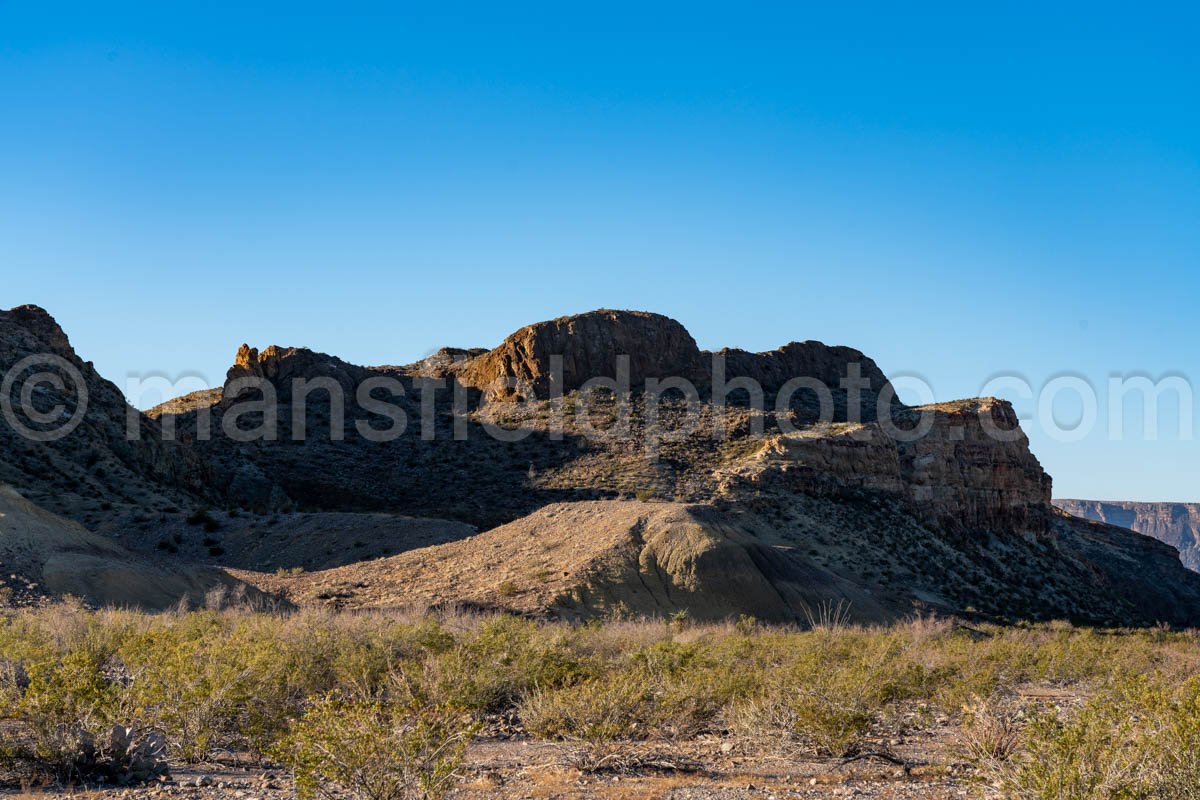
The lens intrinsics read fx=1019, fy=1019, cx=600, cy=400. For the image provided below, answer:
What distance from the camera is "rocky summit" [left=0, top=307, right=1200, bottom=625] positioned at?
117ft

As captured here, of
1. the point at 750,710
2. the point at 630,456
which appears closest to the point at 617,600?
the point at 750,710

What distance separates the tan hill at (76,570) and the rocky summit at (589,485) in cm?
64

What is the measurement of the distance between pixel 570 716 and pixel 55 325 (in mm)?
59076

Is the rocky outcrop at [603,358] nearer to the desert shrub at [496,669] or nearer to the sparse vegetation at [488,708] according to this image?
the sparse vegetation at [488,708]

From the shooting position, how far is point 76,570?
3006cm

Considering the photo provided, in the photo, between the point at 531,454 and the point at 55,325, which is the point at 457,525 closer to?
the point at 531,454

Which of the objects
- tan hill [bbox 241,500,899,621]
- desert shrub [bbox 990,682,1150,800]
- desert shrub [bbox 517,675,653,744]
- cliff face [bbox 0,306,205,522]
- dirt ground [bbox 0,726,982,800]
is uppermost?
cliff face [bbox 0,306,205,522]

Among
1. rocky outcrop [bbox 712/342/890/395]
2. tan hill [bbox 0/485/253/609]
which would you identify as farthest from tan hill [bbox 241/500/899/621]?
rocky outcrop [bbox 712/342/890/395]

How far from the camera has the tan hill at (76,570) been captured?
94.8ft

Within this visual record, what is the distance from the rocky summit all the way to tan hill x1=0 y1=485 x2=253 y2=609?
645 millimetres

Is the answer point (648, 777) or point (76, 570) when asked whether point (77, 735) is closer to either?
point (648, 777)

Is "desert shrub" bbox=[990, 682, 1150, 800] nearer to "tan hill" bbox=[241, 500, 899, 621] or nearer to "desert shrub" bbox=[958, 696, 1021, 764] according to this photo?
"desert shrub" bbox=[958, 696, 1021, 764]

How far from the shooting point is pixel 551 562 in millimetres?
34531

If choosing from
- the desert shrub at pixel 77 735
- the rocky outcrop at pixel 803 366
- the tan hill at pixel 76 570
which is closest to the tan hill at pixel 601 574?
the tan hill at pixel 76 570
